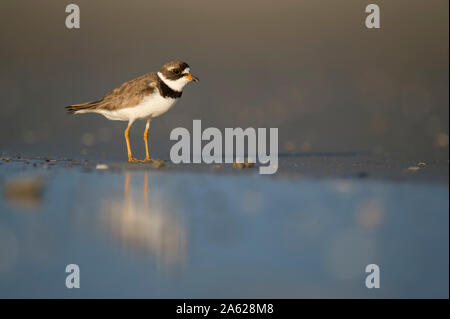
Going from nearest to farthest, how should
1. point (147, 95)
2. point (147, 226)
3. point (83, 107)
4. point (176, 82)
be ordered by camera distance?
point (147, 226), point (147, 95), point (176, 82), point (83, 107)

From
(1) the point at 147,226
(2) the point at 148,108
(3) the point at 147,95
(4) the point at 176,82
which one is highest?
(4) the point at 176,82

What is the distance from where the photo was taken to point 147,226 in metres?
5.08

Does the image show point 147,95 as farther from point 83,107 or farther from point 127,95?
point 83,107

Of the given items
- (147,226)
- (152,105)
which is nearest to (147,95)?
(152,105)

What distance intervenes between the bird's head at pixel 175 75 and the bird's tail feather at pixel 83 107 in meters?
1.52

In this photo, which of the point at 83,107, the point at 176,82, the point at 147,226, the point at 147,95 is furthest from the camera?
the point at 83,107

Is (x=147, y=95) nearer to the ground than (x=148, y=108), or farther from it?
farther from it

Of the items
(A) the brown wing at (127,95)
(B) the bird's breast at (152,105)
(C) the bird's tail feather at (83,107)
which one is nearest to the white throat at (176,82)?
(A) the brown wing at (127,95)

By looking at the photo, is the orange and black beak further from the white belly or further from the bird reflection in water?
the bird reflection in water

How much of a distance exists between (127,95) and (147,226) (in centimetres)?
520

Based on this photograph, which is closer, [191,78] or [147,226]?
[147,226]

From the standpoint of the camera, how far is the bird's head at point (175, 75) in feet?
32.3

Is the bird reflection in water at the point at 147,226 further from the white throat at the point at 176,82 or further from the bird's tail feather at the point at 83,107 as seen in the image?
the bird's tail feather at the point at 83,107

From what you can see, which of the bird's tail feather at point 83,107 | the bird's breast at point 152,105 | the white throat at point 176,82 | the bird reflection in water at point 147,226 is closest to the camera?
the bird reflection in water at point 147,226
